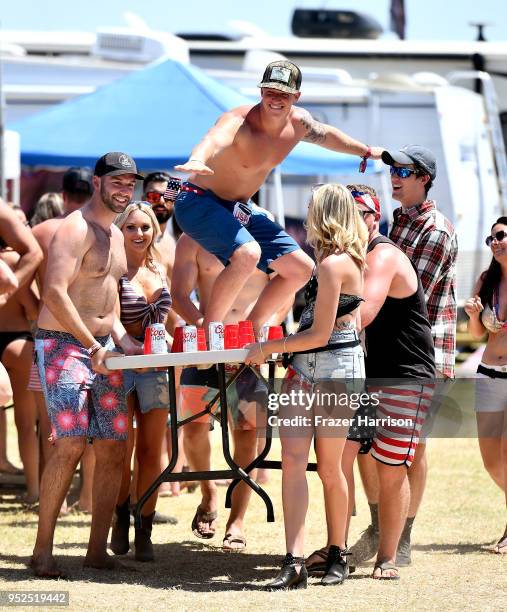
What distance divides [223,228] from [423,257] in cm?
105

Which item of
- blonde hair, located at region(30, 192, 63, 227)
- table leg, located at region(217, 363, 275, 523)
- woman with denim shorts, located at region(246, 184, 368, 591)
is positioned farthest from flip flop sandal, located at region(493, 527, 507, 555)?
blonde hair, located at region(30, 192, 63, 227)

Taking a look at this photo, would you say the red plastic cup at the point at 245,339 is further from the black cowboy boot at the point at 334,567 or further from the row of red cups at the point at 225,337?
the black cowboy boot at the point at 334,567

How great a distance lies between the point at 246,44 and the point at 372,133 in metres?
2.02

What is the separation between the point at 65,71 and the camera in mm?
13945

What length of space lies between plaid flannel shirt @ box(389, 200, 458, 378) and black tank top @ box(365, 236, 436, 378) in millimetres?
499

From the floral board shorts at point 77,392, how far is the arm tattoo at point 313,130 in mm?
1525

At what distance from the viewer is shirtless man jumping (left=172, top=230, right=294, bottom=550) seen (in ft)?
20.3

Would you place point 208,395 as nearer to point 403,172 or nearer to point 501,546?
point 403,172

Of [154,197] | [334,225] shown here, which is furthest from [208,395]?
[154,197]

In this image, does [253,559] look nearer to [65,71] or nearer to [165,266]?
[165,266]

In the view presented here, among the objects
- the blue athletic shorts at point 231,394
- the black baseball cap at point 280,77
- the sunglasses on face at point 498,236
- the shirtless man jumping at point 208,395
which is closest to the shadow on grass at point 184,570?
the shirtless man jumping at point 208,395

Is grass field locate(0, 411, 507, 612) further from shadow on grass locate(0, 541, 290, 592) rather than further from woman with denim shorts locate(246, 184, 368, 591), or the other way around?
woman with denim shorts locate(246, 184, 368, 591)

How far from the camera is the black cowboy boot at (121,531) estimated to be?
6043 millimetres

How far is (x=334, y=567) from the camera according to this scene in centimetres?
525
